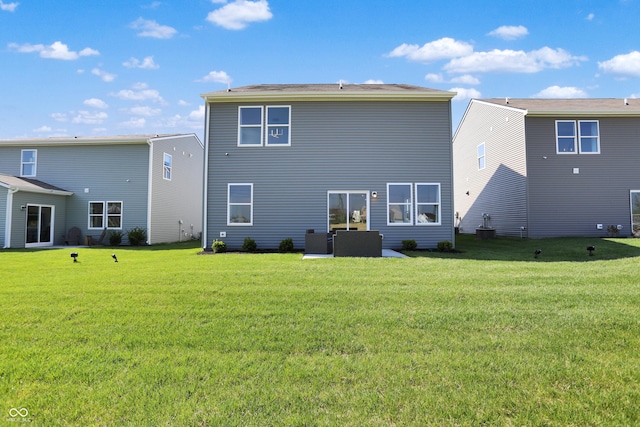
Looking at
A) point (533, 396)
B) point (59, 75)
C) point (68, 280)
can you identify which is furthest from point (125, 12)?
point (533, 396)

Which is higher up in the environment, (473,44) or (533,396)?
(473,44)

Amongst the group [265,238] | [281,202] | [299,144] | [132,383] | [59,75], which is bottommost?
[132,383]

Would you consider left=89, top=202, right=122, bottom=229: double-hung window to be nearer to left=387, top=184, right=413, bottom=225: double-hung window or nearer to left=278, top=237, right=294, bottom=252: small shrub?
left=278, top=237, right=294, bottom=252: small shrub

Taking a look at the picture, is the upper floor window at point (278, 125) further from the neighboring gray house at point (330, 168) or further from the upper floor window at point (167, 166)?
the upper floor window at point (167, 166)

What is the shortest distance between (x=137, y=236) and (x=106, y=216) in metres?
2.13

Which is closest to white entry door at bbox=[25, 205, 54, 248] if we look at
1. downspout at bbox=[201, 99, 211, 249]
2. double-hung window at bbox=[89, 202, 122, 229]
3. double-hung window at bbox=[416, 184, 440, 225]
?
double-hung window at bbox=[89, 202, 122, 229]

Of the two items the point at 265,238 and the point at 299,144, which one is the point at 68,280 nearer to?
the point at 265,238

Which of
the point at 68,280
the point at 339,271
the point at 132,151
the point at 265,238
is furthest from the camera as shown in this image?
the point at 132,151

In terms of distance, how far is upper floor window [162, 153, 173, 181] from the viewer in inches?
711

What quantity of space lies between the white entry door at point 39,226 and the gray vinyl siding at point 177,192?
4.37 metres

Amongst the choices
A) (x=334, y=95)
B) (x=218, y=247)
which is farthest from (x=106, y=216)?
(x=334, y=95)

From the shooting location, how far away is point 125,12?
1111 centimetres

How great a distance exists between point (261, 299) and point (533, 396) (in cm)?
342

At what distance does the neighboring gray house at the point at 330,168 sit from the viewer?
1241 centimetres
